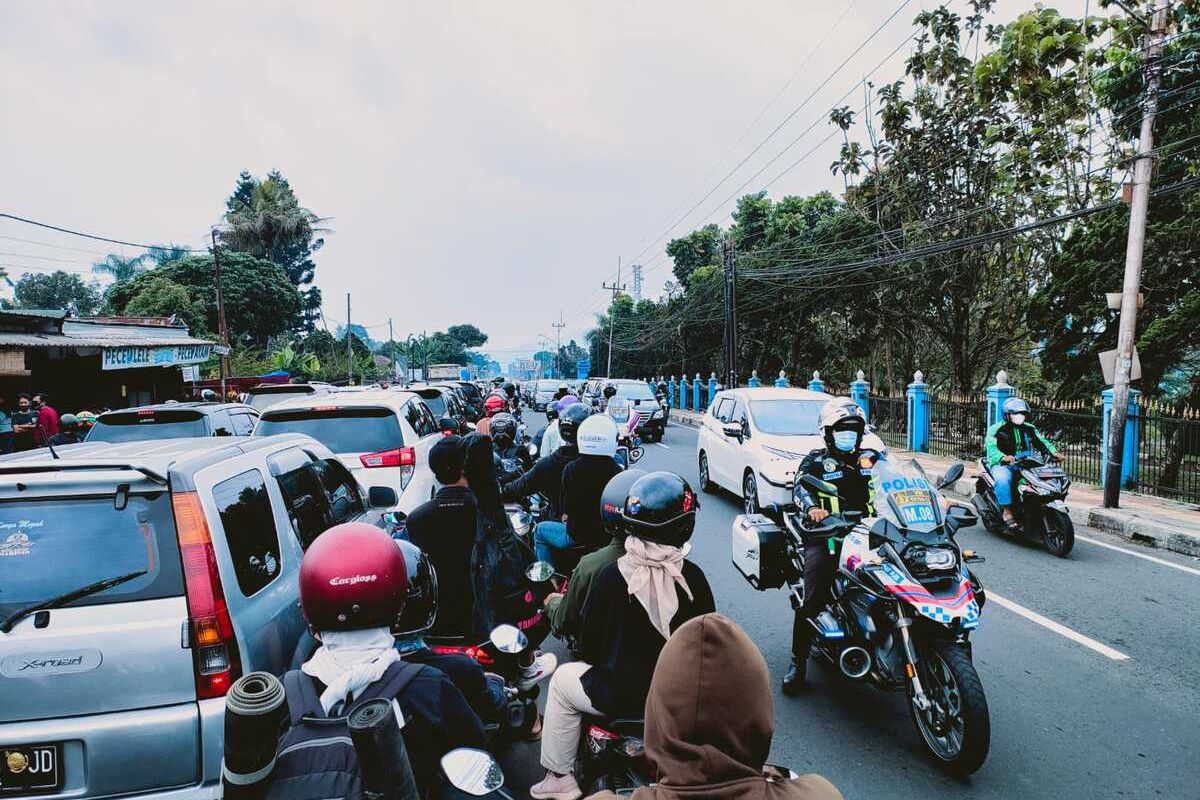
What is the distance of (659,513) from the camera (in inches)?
102

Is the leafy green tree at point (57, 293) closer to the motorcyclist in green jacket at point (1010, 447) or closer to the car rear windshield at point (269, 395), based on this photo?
the car rear windshield at point (269, 395)

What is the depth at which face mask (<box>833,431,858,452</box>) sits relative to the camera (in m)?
4.84

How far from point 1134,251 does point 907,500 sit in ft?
30.2

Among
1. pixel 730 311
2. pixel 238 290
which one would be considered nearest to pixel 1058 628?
pixel 730 311

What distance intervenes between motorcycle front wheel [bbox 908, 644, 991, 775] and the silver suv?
3.09m

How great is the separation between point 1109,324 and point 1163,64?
7775mm

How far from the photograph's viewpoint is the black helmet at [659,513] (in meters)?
2.58

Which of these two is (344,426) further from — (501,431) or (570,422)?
(570,422)

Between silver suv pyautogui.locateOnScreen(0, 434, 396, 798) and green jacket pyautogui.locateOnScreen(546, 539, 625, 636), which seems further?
green jacket pyautogui.locateOnScreen(546, 539, 625, 636)

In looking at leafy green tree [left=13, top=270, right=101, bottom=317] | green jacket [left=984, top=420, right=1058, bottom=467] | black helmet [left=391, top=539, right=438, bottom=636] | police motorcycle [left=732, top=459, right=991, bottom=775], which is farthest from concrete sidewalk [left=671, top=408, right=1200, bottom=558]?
leafy green tree [left=13, top=270, right=101, bottom=317]

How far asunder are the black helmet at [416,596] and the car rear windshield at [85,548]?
110 cm

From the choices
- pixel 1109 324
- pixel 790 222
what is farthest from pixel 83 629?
pixel 790 222

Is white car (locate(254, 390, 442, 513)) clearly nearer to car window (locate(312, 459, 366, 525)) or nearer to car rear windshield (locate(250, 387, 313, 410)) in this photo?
car window (locate(312, 459, 366, 525))

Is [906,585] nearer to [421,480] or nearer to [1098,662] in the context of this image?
[1098,662]
